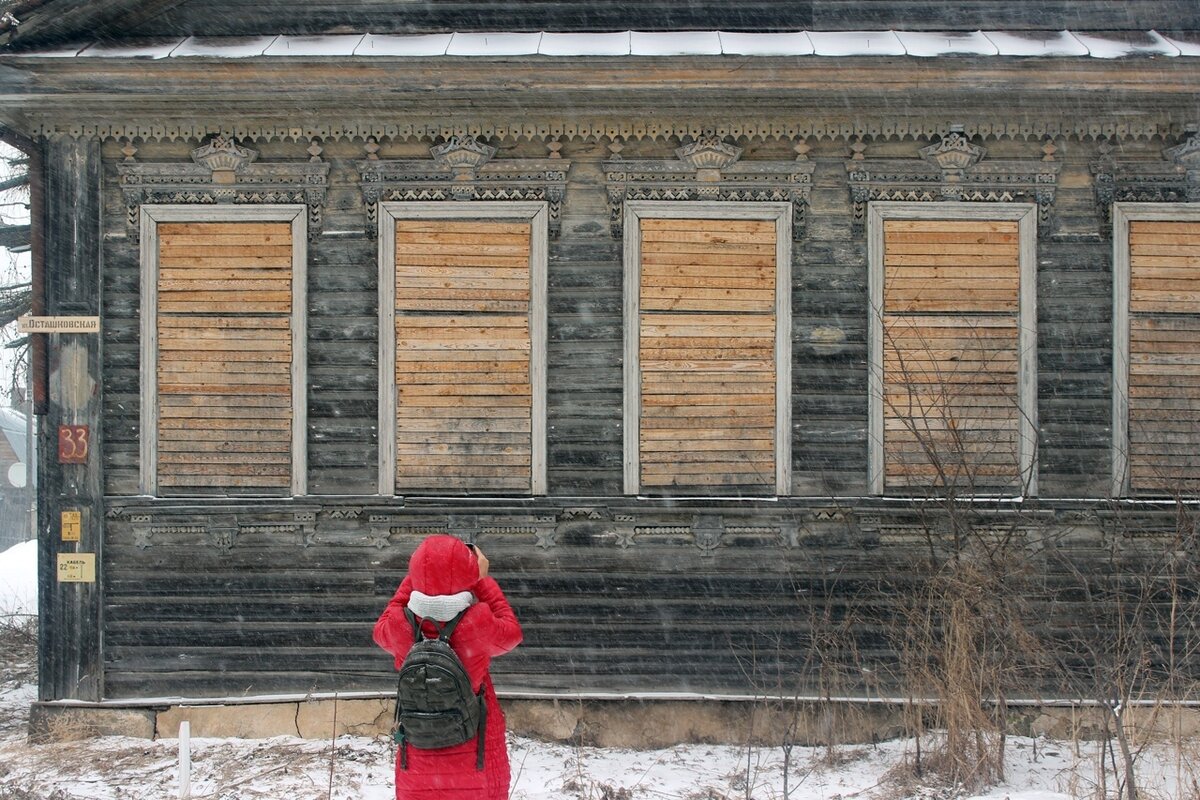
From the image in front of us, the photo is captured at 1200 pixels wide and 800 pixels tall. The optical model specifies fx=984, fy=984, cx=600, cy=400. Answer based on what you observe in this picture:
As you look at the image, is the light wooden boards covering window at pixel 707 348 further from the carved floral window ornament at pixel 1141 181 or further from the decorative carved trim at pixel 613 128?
the carved floral window ornament at pixel 1141 181

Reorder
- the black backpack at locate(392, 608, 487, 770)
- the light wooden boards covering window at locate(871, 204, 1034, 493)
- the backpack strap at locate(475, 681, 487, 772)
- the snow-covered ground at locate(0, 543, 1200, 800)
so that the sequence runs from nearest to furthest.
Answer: the black backpack at locate(392, 608, 487, 770) < the backpack strap at locate(475, 681, 487, 772) < the snow-covered ground at locate(0, 543, 1200, 800) < the light wooden boards covering window at locate(871, 204, 1034, 493)

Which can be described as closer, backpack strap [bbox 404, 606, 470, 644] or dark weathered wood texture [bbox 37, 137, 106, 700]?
backpack strap [bbox 404, 606, 470, 644]

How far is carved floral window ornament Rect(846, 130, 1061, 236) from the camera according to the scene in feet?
22.3

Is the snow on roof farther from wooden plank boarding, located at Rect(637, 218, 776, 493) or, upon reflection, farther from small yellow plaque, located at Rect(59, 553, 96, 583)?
small yellow plaque, located at Rect(59, 553, 96, 583)

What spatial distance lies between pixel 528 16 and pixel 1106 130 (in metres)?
4.11

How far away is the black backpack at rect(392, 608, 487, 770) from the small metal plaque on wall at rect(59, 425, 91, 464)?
4.02 m

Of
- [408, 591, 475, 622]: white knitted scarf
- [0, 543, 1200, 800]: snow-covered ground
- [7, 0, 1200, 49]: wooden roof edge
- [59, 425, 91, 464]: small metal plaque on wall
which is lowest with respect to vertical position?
[0, 543, 1200, 800]: snow-covered ground

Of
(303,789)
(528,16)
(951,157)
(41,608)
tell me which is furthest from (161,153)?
(951,157)

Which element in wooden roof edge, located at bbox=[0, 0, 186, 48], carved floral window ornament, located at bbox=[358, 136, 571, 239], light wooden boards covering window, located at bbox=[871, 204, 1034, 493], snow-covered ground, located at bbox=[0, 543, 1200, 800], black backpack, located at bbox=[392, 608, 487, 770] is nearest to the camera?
black backpack, located at bbox=[392, 608, 487, 770]

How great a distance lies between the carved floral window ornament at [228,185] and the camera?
688cm

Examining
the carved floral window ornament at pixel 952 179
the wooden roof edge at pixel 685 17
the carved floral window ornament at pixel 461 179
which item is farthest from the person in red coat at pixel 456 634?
the wooden roof edge at pixel 685 17

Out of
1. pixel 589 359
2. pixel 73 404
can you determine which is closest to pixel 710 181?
pixel 589 359

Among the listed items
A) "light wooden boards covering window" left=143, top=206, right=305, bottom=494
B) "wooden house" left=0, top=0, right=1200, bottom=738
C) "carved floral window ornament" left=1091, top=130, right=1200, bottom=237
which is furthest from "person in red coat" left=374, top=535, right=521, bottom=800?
"carved floral window ornament" left=1091, top=130, right=1200, bottom=237

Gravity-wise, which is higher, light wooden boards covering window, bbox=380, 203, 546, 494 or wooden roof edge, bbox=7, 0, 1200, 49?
wooden roof edge, bbox=7, 0, 1200, 49
